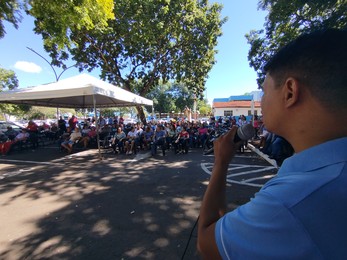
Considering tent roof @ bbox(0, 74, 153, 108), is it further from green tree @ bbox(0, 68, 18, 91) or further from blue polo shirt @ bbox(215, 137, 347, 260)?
green tree @ bbox(0, 68, 18, 91)

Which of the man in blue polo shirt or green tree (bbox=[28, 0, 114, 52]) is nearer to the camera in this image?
the man in blue polo shirt

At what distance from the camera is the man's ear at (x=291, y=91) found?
0.83 metres

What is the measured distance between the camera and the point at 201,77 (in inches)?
849

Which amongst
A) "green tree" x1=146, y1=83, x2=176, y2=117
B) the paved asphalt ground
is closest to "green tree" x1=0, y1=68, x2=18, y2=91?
"green tree" x1=146, y1=83, x2=176, y2=117

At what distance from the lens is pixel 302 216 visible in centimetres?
64

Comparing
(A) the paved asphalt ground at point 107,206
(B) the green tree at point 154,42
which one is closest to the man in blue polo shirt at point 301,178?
(A) the paved asphalt ground at point 107,206

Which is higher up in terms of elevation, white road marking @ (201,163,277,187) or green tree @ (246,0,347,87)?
green tree @ (246,0,347,87)

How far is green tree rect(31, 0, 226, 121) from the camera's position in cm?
1588

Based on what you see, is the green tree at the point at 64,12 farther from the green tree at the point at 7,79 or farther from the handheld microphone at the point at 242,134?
the green tree at the point at 7,79

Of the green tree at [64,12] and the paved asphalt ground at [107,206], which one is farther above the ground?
the green tree at [64,12]

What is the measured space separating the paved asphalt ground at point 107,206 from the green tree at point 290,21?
3.34m

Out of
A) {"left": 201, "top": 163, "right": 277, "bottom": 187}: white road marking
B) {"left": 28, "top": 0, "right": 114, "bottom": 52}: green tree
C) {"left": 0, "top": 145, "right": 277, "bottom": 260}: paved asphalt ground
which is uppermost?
{"left": 28, "top": 0, "right": 114, "bottom": 52}: green tree

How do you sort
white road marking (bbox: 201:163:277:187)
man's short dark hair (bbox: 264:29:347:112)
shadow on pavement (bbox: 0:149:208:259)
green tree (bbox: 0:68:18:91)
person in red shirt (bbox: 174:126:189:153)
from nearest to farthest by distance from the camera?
man's short dark hair (bbox: 264:29:347:112), shadow on pavement (bbox: 0:149:208:259), white road marking (bbox: 201:163:277:187), person in red shirt (bbox: 174:126:189:153), green tree (bbox: 0:68:18:91)

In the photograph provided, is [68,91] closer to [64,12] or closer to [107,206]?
[64,12]
